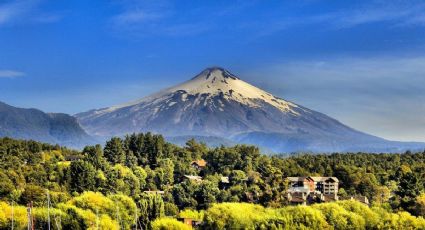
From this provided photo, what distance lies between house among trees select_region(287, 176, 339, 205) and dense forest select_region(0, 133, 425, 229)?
248 centimetres

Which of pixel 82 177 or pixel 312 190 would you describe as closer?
pixel 82 177

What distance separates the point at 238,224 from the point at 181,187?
962 inches

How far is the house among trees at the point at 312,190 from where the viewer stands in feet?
308

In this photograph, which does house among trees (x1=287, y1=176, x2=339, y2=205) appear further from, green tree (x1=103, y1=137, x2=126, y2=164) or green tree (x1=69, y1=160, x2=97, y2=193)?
green tree (x1=103, y1=137, x2=126, y2=164)

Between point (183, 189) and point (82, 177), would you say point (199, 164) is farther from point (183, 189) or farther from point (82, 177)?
point (82, 177)

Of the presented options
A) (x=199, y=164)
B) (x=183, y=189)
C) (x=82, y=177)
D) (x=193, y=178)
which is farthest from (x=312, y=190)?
(x=82, y=177)

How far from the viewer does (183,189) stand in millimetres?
91000

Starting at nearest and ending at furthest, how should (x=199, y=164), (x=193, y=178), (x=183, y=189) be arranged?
(x=183, y=189) < (x=193, y=178) < (x=199, y=164)

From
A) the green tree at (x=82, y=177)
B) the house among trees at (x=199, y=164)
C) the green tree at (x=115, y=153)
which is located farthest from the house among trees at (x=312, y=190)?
the green tree at (x=115, y=153)

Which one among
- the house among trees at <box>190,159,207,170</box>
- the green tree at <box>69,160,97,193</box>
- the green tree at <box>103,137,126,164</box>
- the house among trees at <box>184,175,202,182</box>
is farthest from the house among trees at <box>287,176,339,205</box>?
the green tree at <box>103,137,126,164</box>

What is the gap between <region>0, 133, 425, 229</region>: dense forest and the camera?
223 feet

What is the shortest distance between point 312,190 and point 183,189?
21.9m

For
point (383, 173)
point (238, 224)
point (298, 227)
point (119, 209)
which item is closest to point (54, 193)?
point (119, 209)

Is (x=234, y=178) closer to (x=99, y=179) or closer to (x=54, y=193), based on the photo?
(x=99, y=179)
